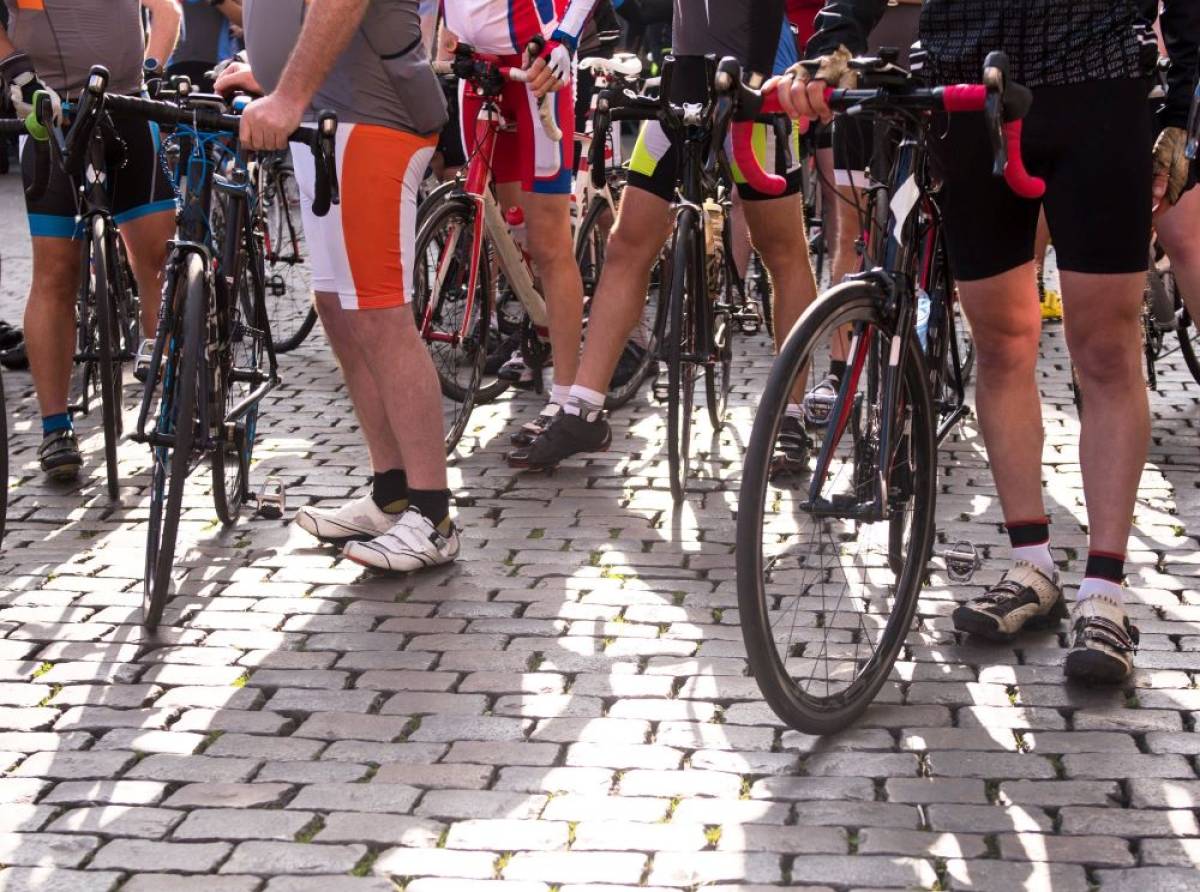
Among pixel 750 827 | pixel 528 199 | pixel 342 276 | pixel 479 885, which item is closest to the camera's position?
pixel 479 885

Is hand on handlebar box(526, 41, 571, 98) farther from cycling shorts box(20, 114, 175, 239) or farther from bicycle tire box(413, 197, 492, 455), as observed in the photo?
cycling shorts box(20, 114, 175, 239)

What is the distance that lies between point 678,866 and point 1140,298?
187 centimetres

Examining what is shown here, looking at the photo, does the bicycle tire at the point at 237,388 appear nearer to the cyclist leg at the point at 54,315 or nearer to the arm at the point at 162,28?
the cyclist leg at the point at 54,315

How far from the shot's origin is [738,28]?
586 cm

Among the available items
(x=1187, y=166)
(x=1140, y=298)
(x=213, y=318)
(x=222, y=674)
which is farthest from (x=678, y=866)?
(x=213, y=318)

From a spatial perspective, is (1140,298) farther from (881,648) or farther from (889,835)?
(889,835)

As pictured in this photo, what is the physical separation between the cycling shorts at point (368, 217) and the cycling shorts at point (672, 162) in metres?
1.14

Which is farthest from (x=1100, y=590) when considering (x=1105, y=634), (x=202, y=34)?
(x=202, y=34)

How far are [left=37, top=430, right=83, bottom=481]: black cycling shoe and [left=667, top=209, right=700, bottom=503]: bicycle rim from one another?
2.04 meters

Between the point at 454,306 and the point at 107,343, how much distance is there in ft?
4.17

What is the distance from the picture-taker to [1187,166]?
436cm

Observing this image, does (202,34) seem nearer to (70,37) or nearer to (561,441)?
(70,37)

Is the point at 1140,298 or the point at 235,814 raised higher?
the point at 1140,298

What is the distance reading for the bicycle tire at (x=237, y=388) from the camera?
17.6 ft
